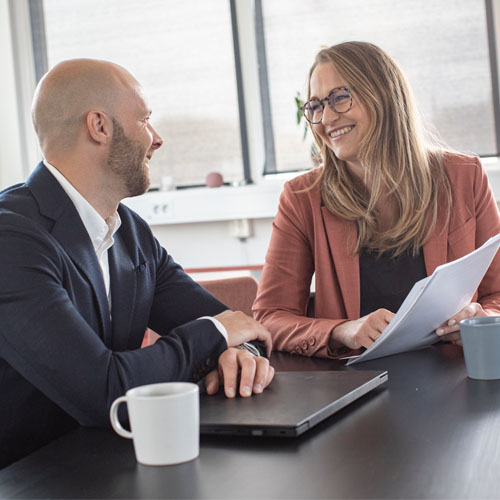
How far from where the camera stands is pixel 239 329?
1339 millimetres

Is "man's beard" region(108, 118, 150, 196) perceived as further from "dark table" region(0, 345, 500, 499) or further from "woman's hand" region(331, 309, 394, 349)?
"dark table" region(0, 345, 500, 499)

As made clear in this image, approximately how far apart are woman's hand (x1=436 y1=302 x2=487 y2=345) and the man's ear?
77cm

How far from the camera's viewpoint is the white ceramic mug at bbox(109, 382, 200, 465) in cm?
83

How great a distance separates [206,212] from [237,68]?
840 millimetres

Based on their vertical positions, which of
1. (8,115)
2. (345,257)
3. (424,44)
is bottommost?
(345,257)

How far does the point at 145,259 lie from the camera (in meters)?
1.59

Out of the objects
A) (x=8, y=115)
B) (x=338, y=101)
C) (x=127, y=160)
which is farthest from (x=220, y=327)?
(x=8, y=115)

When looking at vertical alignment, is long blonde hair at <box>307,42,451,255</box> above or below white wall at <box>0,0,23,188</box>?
below

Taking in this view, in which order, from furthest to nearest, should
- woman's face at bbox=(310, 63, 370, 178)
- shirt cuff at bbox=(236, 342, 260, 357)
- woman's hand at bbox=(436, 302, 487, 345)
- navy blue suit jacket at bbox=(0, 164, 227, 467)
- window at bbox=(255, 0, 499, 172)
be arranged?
1. window at bbox=(255, 0, 499, 172)
2. woman's face at bbox=(310, 63, 370, 178)
3. woman's hand at bbox=(436, 302, 487, 345)
4. shirt cuff at bbox=(236, 342, 260, 357)
5. navy blue suit jacket at bbox=(0, 164, 227, 467)

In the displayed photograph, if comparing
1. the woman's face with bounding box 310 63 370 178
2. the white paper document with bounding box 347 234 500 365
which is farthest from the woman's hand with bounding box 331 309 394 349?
the woman's face with bounding box 310 63 370 178

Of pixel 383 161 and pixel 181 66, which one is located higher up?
pixel 181 66

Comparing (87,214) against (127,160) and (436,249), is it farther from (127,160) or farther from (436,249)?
(436,249)

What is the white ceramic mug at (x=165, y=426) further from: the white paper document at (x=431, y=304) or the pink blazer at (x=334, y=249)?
the pink blazer at (x=334, y=249)

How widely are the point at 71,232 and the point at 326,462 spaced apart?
69 cm
